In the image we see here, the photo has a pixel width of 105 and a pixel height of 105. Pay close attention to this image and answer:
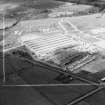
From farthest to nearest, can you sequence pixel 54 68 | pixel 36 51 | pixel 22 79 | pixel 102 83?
pixel 36 51
pixel 54 68
pixel 22 79
pixel 102 83

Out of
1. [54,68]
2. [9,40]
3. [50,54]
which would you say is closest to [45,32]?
[9,40]

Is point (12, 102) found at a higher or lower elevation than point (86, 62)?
lower

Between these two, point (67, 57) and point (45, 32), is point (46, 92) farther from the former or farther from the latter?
point (45, 32)

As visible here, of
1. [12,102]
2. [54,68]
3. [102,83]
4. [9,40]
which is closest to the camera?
[12,102]

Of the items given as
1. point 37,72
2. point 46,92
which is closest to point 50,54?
point 37,72

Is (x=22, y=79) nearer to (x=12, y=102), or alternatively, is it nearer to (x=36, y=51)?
(x=12, y=102)

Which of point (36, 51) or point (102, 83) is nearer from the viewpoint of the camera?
point (102, 83)
